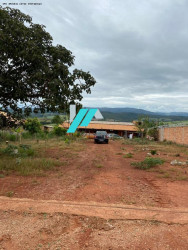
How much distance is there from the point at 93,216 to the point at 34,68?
22.6ft

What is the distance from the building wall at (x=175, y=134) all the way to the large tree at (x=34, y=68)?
15.8 meters

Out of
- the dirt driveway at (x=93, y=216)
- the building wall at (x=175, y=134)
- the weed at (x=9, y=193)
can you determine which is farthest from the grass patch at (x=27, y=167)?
the building wall at (x=175, y=134)

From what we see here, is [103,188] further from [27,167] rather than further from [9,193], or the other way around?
[27,167]

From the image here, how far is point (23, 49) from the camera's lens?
8.00m

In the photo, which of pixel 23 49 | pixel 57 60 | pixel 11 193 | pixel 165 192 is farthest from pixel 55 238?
pixel 57 60

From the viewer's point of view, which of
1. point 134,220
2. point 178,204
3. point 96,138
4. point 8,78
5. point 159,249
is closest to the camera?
point 159,249

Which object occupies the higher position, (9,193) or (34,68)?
(34,68)

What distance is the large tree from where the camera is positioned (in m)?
7.99

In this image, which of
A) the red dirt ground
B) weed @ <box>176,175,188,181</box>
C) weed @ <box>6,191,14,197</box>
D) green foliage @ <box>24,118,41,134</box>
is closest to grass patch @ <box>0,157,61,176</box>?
the red dirt ground

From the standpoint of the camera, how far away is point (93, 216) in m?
3.61

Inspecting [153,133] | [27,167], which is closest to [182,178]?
[27,167]

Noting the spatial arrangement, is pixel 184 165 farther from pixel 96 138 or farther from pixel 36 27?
pixel 96 138

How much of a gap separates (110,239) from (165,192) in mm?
2762

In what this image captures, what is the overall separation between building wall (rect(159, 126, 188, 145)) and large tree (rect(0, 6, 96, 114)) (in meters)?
15.8
